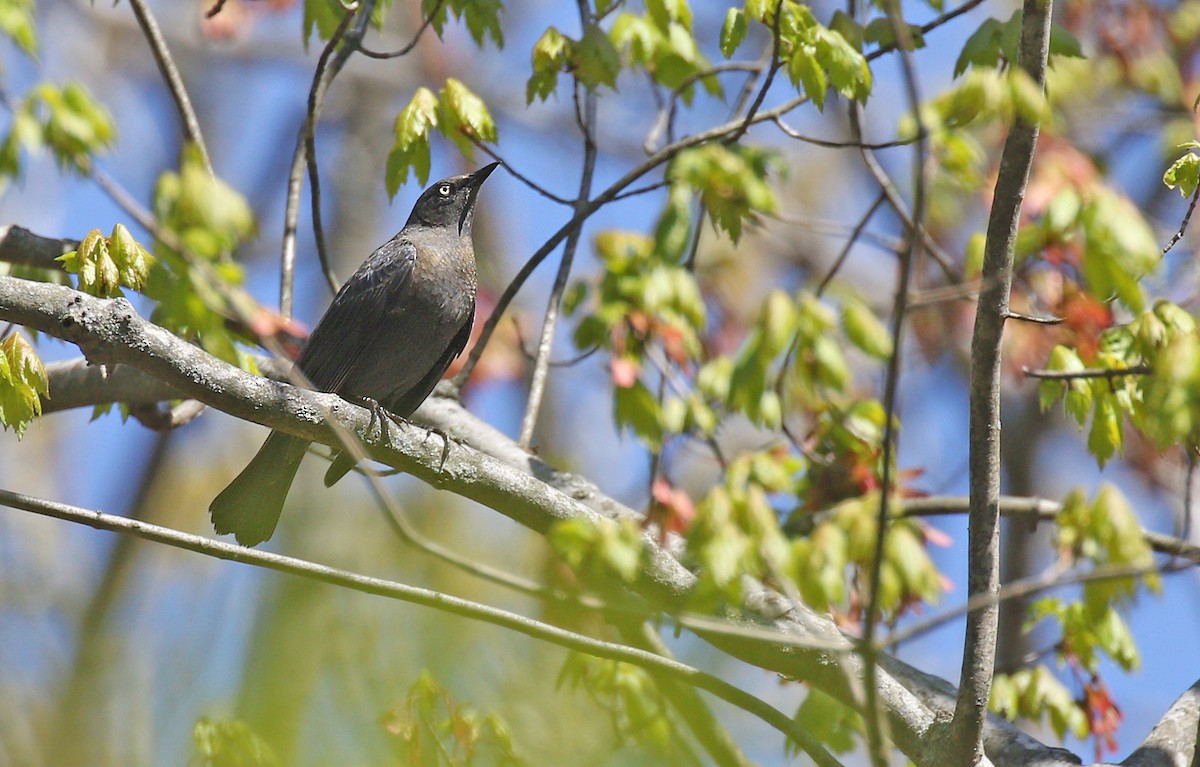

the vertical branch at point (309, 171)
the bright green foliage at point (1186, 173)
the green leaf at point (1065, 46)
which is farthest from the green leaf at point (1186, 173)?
the vertical branch at point (309, 171)

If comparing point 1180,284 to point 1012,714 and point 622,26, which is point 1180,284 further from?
point 622,26

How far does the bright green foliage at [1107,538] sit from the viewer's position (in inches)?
124

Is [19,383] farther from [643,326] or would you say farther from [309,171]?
[643,326]

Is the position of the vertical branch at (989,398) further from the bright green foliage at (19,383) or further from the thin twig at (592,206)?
the bright green foliage at (19,383)

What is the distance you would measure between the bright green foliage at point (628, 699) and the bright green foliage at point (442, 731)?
15.1 inches

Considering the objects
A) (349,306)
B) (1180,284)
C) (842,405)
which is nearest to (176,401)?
(349,306)

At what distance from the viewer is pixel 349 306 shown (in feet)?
16.8

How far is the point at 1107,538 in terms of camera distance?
10.4ft

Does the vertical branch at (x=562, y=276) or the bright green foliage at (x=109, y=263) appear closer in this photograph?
the bright green foliage at (x=109, y=263)

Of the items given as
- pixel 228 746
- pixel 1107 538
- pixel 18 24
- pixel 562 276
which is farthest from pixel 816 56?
pixel 18 24

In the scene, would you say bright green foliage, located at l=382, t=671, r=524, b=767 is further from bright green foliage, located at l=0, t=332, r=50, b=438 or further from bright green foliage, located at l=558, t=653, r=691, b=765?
bright green foliage, located at l=0, t=332, r=50, b=438

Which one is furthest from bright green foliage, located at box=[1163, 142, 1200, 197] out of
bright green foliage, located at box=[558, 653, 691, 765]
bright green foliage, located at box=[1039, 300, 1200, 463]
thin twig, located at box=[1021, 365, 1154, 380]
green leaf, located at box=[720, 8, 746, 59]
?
bright green foliage, located at box=[558, 653, 691, 765]

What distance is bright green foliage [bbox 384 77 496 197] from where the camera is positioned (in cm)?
430

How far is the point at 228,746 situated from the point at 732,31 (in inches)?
119
